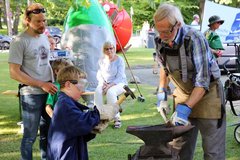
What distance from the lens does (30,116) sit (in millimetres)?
4219

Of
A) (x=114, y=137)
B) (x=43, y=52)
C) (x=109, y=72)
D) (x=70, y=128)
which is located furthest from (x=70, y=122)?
(x=109, y=72)

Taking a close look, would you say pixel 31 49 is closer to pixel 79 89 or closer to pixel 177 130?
pixel 79 89

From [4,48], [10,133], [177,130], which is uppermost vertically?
[177,130]

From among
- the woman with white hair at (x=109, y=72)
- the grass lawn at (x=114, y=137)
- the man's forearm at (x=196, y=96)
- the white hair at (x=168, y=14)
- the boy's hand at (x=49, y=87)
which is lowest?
the grass lawn at (x=114, y=137)

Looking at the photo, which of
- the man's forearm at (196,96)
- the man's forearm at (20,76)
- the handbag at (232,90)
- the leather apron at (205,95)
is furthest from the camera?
the handbag at (232,90)

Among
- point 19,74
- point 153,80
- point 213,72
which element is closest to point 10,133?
point 19,74

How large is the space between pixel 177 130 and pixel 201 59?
1.88ft

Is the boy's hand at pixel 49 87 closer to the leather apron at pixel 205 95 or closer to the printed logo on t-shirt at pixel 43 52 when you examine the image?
the printed logo on t-shirt at pixel 43 52

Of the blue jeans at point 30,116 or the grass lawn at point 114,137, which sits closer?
the blue jeans at point 30,116

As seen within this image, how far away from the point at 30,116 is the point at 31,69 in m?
0.49

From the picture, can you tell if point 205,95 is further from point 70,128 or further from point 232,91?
point 232,91

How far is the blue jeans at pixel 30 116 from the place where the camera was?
4.21m

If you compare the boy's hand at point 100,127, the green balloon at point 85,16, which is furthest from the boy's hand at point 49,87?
the green balloon at point 85,16

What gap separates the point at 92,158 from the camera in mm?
5301
